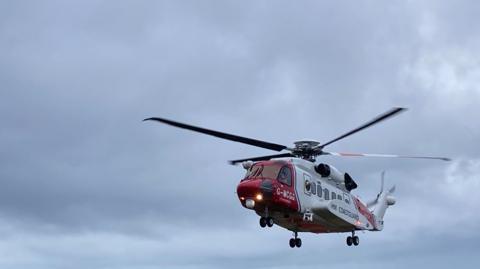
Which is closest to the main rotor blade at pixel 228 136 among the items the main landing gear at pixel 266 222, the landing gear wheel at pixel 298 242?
the main landing gear at pixel 266 222

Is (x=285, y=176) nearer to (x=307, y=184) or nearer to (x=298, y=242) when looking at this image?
(x=307, y=184)

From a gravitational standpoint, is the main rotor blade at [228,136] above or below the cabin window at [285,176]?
above

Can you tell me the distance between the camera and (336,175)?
4469 cm

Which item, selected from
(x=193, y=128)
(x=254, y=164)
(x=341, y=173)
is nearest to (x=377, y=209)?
(x=341, y=173)

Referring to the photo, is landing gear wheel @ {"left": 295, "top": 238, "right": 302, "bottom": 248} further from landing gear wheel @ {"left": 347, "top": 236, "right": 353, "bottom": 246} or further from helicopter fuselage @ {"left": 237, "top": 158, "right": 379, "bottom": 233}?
landing gear wheel @ {"left": 347, "top": 236, "right": 353, "bottom": 246}

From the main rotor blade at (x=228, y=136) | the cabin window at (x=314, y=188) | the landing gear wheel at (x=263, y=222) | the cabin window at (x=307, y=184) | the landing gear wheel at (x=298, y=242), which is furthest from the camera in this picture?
the landing gear wheel at (x=298, y=242)

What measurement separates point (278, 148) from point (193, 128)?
6.36 metres

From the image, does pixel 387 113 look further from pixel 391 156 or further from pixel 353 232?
pixel 353 232

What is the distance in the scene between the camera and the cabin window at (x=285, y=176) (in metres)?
39.6

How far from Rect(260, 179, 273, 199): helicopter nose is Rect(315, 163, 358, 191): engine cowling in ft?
18.6

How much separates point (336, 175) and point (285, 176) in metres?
5.89

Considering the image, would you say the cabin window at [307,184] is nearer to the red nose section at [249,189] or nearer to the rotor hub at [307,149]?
Result: the rotor hub at [307,149]

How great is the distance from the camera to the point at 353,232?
1886 inches

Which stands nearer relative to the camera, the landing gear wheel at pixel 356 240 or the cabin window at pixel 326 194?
the cabin window at pixel 326 194
